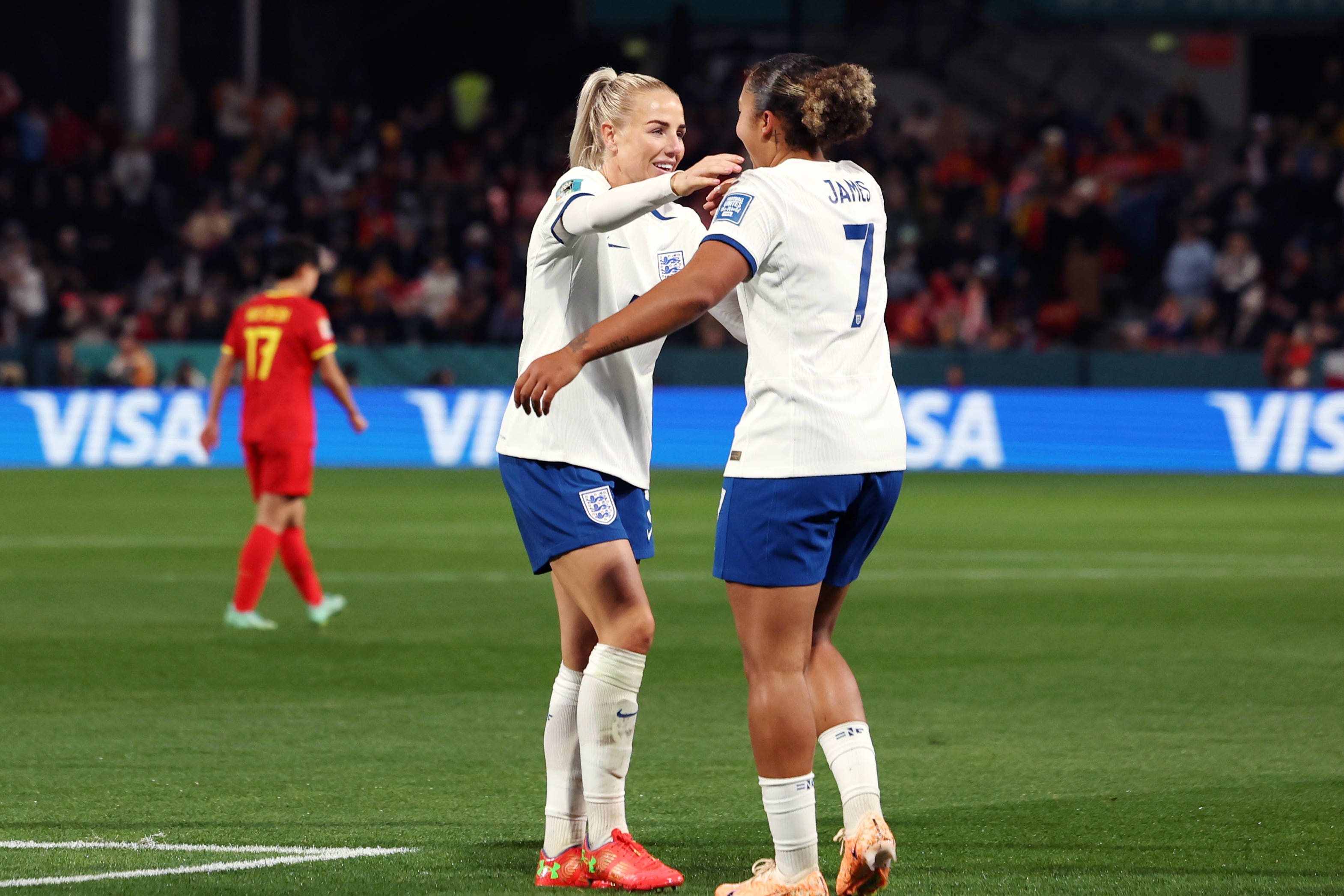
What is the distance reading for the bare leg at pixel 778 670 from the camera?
4.65 metres

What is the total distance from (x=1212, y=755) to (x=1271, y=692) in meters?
1.53

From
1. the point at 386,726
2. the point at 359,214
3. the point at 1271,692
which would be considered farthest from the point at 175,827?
the point at 359,214

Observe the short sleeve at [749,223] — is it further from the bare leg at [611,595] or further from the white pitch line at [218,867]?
the white pitch line at [218,867]

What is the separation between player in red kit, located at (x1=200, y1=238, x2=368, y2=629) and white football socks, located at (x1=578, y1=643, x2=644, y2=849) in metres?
5.49

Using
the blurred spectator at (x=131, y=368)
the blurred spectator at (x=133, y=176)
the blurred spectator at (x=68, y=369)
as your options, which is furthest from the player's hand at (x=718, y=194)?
the blurred spectator at (x=133, y=176)

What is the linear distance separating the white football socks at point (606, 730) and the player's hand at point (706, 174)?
1237 mm

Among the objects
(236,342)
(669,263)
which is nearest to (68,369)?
(236,342)

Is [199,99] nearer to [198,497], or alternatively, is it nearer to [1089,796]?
[198,497]

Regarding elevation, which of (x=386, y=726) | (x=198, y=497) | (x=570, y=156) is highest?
(x=570, y=156)

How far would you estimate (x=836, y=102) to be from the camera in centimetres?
461

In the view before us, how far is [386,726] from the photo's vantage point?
25.3 ft

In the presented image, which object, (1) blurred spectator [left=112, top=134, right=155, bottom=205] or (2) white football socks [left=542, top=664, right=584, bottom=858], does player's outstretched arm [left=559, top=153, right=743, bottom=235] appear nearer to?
(2) white football socks [left=542, top=664, right=584, bottom=858]

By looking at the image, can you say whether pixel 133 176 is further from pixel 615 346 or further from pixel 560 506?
pixel 615 346

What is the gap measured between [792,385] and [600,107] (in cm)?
113
